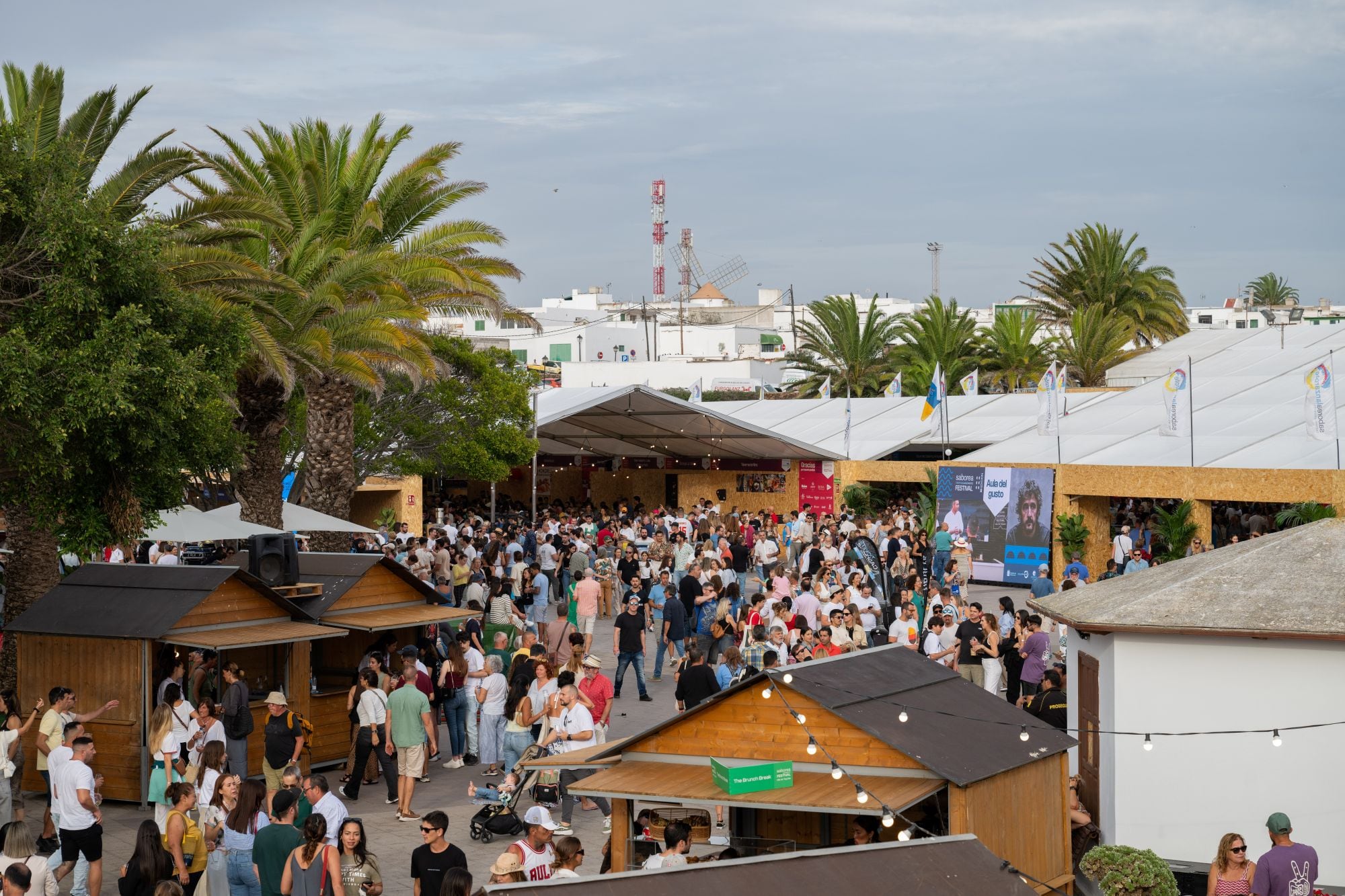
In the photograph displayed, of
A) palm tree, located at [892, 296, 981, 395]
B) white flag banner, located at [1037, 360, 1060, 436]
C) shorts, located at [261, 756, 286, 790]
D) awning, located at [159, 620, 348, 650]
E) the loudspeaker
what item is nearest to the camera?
A: shorts, located at [261, 756, 286, 790]

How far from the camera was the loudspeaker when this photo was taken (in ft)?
45.2

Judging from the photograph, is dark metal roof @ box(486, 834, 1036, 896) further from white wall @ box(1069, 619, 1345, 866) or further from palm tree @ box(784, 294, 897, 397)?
palm tree @ box(784, 294, 897, 397)

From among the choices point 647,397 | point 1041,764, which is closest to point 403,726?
point 1041,764

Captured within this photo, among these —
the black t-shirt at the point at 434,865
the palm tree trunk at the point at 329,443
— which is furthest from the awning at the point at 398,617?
the palm tree trunk at the point at 329,443

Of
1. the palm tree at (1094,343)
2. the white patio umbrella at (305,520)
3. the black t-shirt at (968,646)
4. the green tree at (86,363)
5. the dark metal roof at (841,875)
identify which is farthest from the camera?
the palm tree at (1094,343)

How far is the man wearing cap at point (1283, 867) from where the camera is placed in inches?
337

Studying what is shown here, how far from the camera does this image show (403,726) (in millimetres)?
12266

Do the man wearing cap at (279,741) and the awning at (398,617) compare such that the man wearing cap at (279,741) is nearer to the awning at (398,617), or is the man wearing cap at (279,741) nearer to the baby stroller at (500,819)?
the baby stroller at (500,819)

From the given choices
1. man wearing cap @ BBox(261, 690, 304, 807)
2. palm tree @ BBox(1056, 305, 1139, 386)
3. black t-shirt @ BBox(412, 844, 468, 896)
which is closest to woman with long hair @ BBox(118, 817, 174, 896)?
black t-shirt @ BBox(412, 844, 468, 896)

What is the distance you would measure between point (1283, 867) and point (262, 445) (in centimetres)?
1586

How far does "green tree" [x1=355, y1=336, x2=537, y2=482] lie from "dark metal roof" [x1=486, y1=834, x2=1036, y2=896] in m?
23.4

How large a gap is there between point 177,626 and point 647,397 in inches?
864

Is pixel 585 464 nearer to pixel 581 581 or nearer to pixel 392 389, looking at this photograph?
pixel 392 389

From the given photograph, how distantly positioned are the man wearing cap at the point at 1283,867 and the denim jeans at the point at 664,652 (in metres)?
9.93
